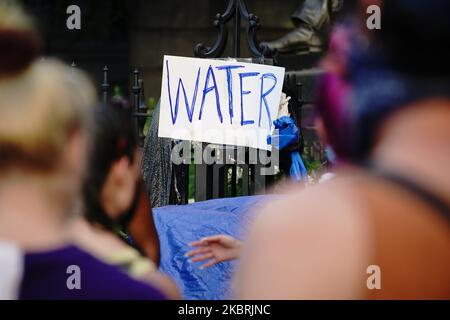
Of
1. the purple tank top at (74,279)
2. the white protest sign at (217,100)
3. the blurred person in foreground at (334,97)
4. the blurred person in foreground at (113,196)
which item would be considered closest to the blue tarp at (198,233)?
the white protest sign at (217,100)

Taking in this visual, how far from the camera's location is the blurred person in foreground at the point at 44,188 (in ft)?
5.26

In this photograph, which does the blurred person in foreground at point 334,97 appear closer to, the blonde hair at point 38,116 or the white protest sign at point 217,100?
the blonde hair at point 38,116

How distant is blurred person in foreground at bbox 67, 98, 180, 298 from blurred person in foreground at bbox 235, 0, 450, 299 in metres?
0.26

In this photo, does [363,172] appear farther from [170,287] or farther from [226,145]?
[226,145]

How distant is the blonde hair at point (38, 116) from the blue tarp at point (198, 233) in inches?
48.6

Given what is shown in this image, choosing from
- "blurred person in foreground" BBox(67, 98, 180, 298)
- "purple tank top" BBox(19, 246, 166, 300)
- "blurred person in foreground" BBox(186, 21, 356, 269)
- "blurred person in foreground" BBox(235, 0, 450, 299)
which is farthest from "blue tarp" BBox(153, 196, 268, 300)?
"blurred person in foreground" BBox(235, 0, 450, 299)

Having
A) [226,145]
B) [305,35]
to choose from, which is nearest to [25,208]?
[226,145]

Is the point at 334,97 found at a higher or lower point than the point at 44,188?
higher

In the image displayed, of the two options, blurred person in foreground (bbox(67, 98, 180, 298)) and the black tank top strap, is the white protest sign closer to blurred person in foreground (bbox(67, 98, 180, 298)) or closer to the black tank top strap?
blurred person in foreground (bbox(67, 98, 180, 298))

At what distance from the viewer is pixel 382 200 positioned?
143cm

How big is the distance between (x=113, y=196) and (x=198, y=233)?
4.54 ft

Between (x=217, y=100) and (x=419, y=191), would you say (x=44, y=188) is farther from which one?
(x=217, y=100)

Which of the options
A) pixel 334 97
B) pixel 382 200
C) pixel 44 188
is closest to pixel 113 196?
pixel 44 188

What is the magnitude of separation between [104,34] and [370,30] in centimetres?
792
